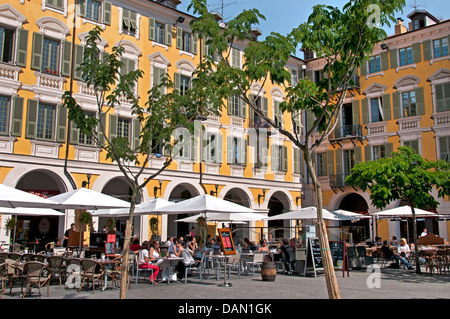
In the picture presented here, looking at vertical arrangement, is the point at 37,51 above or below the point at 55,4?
below

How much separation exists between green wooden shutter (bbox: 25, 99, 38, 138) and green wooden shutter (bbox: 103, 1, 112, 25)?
19.1 feet

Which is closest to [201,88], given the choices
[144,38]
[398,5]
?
[398,5]

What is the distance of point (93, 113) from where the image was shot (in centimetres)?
2262

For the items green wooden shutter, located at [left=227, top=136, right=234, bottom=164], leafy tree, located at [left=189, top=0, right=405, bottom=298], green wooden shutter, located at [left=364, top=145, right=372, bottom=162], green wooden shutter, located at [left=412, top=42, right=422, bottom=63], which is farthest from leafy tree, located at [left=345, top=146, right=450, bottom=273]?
green wooden shutter, located at [left=412, top=42, right=422, bottom=63]

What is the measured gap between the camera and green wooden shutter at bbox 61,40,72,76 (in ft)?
70.6

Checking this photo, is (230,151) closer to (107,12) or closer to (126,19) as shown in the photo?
(126,19)

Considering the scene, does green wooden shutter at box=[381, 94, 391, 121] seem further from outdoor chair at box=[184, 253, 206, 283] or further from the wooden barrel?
the wooden barrel

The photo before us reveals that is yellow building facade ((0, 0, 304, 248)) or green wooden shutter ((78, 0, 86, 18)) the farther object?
green wooden shutter ((78, 0, 86, 18))

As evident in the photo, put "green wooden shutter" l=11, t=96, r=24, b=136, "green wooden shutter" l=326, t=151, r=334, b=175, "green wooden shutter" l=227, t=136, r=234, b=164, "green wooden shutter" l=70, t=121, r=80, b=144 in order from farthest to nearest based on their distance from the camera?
"green wooden shutter" l=326, t=151, r=334, b=175, "green wooden shutter" l=227, t=136, r=234, b=164, "green wooden shutter" l=70, t=121, r=80, b=144, "green wooden shutter" l=11, t=96, r=24, b=136

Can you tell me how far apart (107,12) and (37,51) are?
4.51 meters

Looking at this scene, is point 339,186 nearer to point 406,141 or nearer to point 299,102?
point 406,141

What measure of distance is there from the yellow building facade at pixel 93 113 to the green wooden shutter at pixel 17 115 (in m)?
0.04

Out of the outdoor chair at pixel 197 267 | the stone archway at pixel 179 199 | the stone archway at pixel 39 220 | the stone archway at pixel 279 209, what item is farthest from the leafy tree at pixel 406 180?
the stone archway at pixel 279 209

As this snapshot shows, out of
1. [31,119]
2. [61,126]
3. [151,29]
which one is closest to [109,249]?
[31,119]
